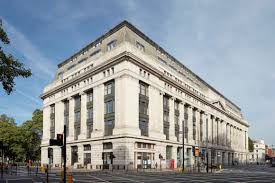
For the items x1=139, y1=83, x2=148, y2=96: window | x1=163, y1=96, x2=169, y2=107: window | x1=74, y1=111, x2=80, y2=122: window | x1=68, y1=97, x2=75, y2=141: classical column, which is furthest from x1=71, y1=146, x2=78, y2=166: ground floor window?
x1=163, y1=96, x2=169, y2=107: window

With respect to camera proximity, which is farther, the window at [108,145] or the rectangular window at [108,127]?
the rectangular window at [108,127]

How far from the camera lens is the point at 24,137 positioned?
101188 millimetres

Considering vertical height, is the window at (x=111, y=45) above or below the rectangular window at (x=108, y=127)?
above

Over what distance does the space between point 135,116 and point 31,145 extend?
55637 millimetres

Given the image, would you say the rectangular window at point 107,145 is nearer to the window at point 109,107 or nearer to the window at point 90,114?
the window at point 109,107

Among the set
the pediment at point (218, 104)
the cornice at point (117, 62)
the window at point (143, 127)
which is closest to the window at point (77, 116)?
the cornice at point (117, 62)

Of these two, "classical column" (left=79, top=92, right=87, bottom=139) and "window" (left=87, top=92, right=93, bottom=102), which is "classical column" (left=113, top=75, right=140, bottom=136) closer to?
"window" (left=87, top=92, right=93, bottom=102)

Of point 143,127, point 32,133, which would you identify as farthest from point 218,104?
point 32,133

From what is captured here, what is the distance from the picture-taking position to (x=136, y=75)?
63.1 metres

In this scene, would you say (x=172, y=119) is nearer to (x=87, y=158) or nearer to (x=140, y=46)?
(x=140, y=46)

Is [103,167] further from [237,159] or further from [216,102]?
[237,159]

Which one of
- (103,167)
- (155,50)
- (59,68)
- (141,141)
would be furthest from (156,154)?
(59,68)

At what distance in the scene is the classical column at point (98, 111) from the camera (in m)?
65.0

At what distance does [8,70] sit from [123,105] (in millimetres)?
45304
